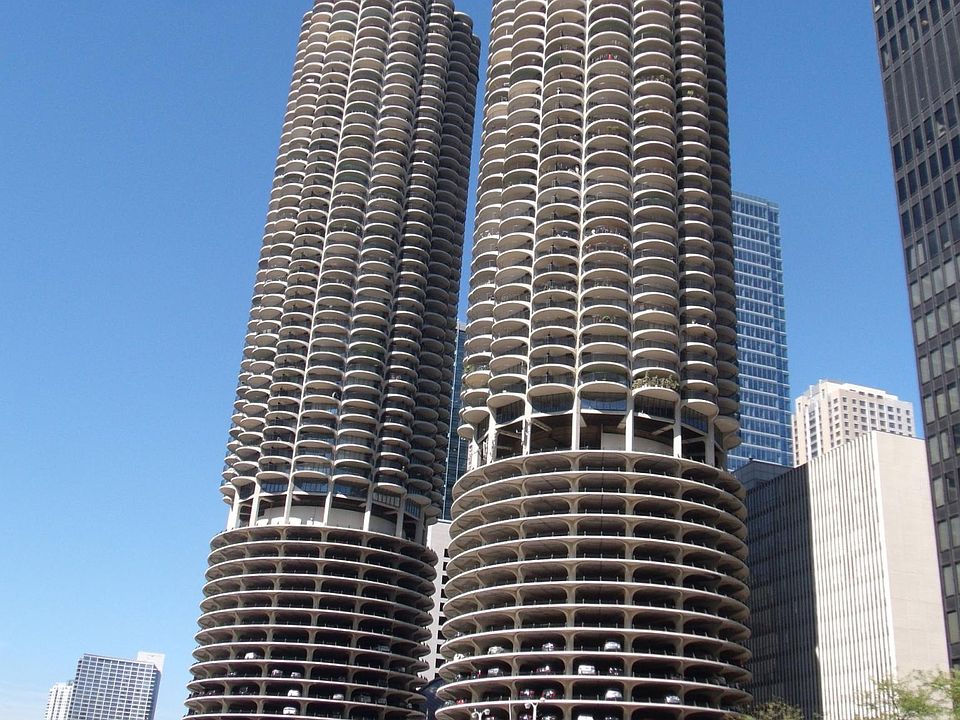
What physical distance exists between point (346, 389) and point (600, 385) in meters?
52.8

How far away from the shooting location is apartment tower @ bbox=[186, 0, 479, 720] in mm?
152000

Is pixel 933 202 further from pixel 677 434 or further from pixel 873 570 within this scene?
pixel 873 570

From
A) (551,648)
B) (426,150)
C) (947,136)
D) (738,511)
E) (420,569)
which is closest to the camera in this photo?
(947,136)

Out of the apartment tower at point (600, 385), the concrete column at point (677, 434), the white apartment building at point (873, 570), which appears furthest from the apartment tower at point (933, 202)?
the white apartment building at point (873, 570)

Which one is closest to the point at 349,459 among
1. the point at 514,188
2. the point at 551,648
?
the point at 514,188

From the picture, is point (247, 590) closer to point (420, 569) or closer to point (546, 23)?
point (420, 569)

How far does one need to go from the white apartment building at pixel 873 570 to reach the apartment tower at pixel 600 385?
11.1 m

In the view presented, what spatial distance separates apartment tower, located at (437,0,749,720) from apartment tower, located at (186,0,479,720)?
94.0 ft

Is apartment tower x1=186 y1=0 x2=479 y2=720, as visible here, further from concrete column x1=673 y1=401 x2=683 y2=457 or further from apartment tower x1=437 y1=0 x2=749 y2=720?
concrete column x1=673 y1=401 x2=683 y2=457

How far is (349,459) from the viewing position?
162625 millimetres

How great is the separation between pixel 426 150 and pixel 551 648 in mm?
97738

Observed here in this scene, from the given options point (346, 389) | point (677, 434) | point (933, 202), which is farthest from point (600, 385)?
point (346, 389)

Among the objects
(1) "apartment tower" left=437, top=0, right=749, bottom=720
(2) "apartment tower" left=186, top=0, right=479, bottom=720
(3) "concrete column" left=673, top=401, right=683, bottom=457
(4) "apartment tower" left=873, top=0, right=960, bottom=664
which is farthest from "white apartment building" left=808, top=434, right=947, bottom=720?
(2) "apartment tower" left=186, top=0, right=479, bottom=720

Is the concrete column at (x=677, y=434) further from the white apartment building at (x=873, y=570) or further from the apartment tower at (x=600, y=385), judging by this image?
the white apartment building at (x=873, y=570)
